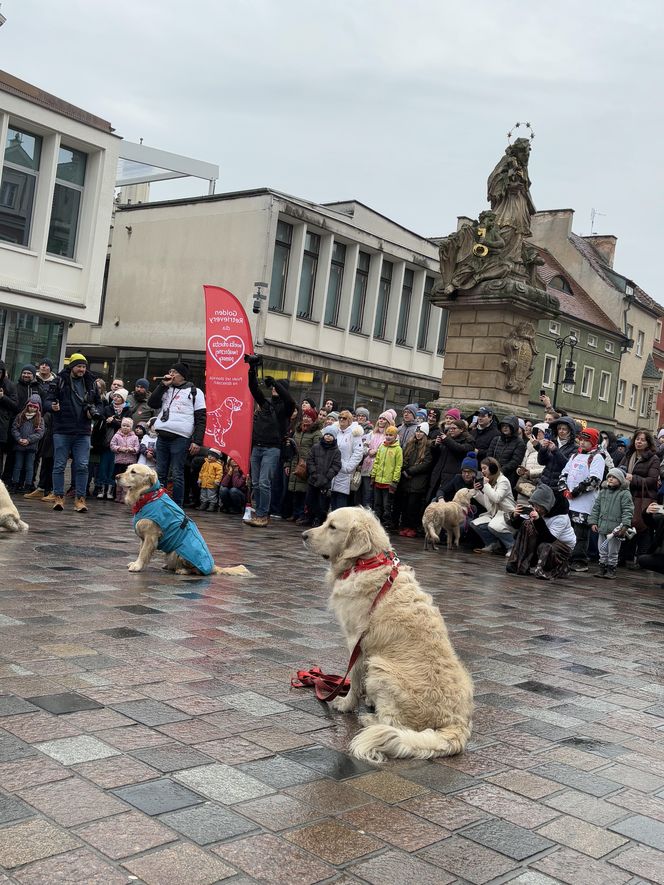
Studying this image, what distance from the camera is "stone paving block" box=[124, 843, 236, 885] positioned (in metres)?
2.97

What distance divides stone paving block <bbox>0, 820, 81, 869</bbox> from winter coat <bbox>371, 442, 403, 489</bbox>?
12289 millimetres

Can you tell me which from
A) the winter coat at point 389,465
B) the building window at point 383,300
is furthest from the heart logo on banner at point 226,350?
the building window at point 383,300

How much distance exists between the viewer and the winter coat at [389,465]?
15336mm

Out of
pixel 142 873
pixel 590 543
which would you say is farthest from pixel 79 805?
pixel 590 543

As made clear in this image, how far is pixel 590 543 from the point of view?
15094 mm

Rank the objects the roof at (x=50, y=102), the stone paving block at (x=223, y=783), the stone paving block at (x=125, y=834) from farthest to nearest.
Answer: the roof at (x=50, y=102)
the stone paving block at (x=223, y=783)
the stone paving block at (x=125, y=834)

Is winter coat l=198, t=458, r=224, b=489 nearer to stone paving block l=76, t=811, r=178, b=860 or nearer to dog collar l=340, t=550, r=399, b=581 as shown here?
dog collar l=340, t=550, r=399, b=581

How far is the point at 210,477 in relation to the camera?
16344 millimetres

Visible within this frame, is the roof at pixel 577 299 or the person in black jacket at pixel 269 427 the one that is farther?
the roof at pixel 577 299

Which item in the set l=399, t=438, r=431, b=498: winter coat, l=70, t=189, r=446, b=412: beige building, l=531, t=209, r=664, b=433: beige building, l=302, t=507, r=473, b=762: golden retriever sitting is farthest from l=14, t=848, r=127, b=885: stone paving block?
l=531, t=209, r=664, b=433: beige building

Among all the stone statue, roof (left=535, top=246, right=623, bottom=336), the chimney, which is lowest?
the stone statue

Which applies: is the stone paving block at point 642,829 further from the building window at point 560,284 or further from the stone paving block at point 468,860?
the building window at point 560,284

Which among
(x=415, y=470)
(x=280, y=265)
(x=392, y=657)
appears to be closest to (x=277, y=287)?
(x=280, y=265)

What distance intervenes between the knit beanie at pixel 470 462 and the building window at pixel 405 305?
80.0 ft
